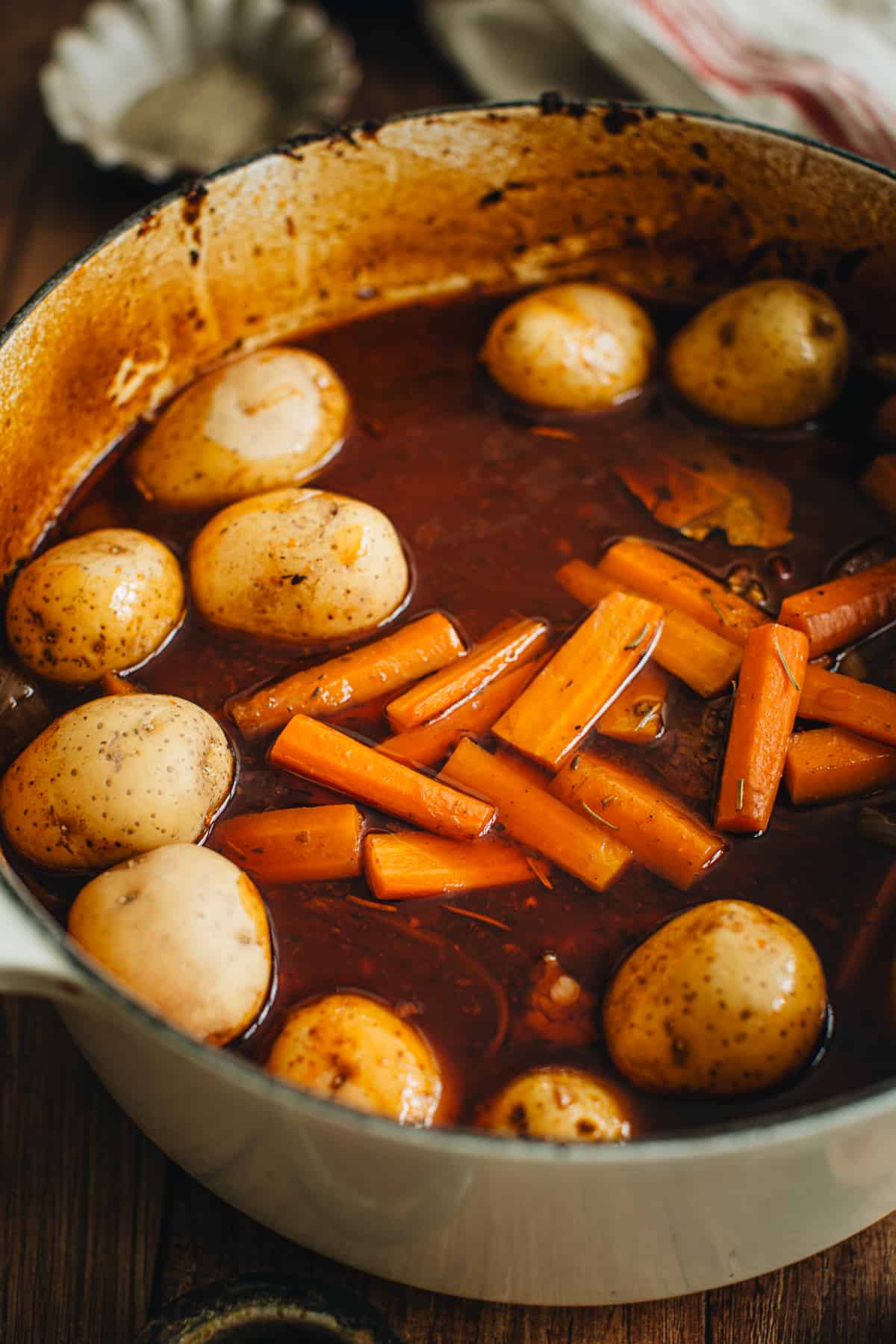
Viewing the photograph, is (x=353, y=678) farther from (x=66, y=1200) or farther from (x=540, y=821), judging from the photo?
(x=66, y=1200)

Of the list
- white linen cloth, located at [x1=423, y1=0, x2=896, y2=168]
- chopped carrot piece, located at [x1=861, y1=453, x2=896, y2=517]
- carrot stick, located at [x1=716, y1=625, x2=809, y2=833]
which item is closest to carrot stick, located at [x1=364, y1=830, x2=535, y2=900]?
carrot stick, located at [x1=716, y1=625, x2=809, y2=833]

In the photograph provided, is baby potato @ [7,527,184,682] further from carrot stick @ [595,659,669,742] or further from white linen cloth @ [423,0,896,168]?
white linen cloth @ [423,0,896,168]

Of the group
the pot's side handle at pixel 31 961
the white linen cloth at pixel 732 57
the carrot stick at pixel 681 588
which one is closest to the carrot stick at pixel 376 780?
the carrot stick at pixel 681 588

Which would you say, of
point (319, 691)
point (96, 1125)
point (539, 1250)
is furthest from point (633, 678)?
point (96, 1125)

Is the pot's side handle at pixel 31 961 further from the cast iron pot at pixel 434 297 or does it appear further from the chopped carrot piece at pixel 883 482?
the chopped carrot piece at pixel 883 482

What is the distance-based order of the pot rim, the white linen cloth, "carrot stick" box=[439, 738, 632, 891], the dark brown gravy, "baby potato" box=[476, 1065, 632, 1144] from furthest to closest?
the white linen cloth, "carrot stick" box=[439, 738, 632, 891], the dark brown gravy, "baby potato" box=[476, 1065, 632, 1144], the pot rim

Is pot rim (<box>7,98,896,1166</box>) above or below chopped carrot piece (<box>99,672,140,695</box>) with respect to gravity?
above

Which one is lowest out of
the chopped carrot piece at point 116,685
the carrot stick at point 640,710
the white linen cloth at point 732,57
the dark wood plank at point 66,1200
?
the dark wood plank at point 66,1200
